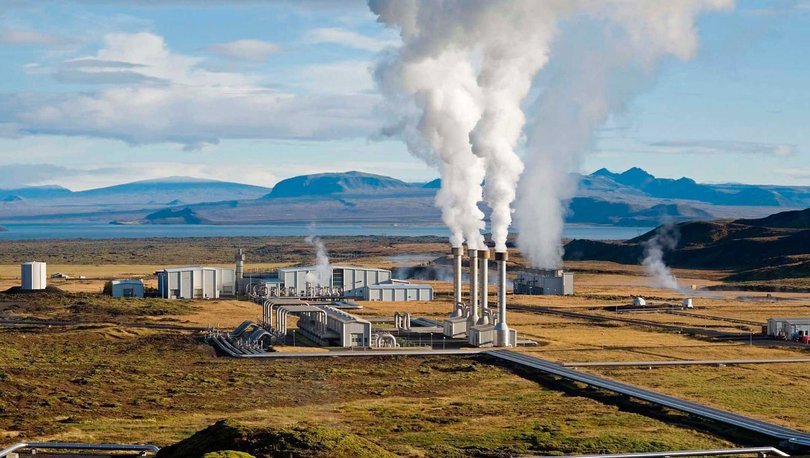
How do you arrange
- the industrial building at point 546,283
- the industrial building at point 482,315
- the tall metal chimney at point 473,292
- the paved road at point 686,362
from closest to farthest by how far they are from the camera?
the paved road at point 686,362
the industrial building at point 482,315
the tall metal chimney at point 473,292
the industrial building at point 546,283

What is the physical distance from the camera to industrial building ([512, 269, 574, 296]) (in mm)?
124750

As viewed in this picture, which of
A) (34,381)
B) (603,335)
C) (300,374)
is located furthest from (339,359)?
(603,335)

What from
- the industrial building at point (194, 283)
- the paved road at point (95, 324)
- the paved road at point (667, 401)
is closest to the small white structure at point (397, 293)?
the industrial building at point (194, 283)

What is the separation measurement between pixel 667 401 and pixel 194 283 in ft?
236

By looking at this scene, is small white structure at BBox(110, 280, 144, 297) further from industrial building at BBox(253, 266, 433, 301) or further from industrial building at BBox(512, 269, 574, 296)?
industrial building at BBox(512, 269, 574, 296)

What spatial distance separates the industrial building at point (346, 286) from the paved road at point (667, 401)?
4895 cm

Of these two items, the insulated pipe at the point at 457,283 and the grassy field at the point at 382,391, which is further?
the insulated pipe at the point at 457,283

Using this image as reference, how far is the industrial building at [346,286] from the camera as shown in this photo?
368 feet

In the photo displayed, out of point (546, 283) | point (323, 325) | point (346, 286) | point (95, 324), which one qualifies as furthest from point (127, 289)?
point (546, 283)

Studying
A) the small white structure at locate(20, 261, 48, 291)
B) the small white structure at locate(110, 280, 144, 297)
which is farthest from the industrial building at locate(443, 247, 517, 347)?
the small white structure at locate(20, 261, 48, 291)

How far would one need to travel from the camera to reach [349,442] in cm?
3319

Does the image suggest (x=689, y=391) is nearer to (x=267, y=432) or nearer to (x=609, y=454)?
(x=609, y=454)

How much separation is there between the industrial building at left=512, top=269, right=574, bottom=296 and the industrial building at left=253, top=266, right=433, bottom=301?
56.2ft

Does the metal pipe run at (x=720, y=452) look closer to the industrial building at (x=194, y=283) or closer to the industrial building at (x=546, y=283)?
the industrial building at (x=194, y=283)
